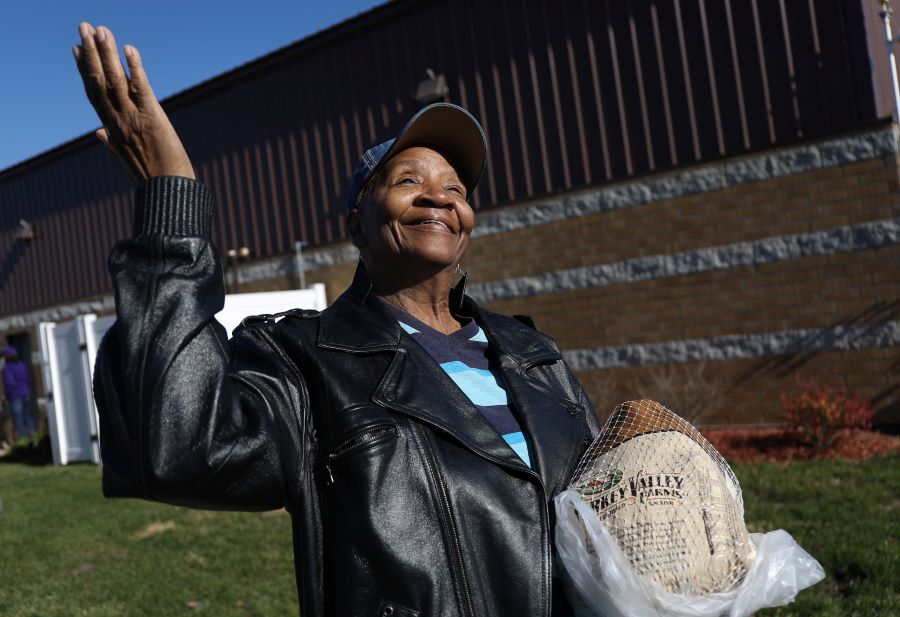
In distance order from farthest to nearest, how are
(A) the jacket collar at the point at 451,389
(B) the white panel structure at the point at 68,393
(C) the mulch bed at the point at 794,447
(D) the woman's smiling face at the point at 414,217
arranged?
(B) the white panel structure at the point at 68,393
(C) the mulch bed at the point at 794,447
(D) the woman's smiling face at the point at 414,217
(A) the jacket collar at the point at 451,389

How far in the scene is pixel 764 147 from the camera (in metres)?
10.5

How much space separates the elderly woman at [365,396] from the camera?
1488 mm

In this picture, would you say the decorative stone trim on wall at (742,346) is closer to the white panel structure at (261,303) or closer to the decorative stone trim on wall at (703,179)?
the decorative stone trim on wall at (703,179)

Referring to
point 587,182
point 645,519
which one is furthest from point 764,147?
point 645,519

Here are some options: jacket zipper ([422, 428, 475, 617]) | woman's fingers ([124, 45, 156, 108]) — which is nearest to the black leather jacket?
jacket zipper ([422, 428, 475, 617])

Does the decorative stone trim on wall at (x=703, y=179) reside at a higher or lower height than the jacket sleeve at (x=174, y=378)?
higher

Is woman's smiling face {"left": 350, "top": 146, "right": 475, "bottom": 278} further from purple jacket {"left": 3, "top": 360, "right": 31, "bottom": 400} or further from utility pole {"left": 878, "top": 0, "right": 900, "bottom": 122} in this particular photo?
purple jacket {"left": 3, "top": 360, "right": 31, "bottom": 400}

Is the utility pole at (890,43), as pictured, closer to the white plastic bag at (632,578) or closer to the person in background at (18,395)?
the white plastic bag at (632,578)

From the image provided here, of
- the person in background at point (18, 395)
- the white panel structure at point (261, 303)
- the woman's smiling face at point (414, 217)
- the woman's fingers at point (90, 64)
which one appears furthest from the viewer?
the person in background at point (18, 395)

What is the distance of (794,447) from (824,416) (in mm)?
543

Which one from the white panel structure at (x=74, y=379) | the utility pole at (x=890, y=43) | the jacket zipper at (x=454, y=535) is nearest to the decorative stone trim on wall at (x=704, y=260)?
the utility pole at (x=890, y=43)

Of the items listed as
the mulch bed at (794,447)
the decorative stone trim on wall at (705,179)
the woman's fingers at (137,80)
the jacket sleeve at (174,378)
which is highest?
the decorative stone trim on wall at (705,179)

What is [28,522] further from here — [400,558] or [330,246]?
[400,558]

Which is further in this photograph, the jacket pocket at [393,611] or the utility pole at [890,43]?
the utility pole at [890,43]
